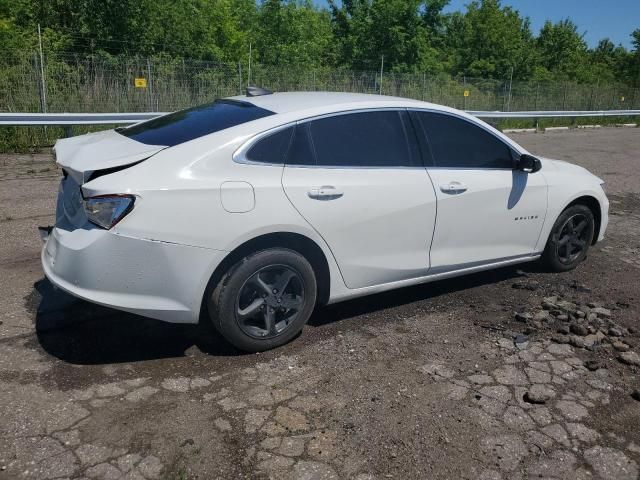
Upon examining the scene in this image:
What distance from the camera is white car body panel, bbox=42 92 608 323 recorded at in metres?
3.36

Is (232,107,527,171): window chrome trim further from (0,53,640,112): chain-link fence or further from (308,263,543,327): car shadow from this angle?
(0,53,640,112): chain-link fence

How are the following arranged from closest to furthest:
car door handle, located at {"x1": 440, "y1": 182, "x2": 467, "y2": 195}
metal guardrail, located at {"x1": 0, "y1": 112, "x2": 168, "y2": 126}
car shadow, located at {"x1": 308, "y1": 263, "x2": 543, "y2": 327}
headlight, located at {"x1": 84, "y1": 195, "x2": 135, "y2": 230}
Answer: headlight, located at {"x1": 84, "y1": 195, "x2": 135, "y2": 230} → car door handle, located at {"x1": 440, "y1": 182, "x2": 467, "y2": 195} → car shadow, located at {"x1": 308, "y1": 263, "x2": 543, "y2": 327} → metal guardrail, located at {"x1": 0, "y1": 112, "x2": 168, "y2": 126}

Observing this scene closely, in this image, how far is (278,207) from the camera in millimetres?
3668

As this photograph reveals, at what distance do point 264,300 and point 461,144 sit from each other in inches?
78.8

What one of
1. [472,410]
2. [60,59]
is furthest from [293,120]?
[60,59]

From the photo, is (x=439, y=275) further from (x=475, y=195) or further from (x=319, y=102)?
(x=319, y=102)

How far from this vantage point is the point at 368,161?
4.14 metres

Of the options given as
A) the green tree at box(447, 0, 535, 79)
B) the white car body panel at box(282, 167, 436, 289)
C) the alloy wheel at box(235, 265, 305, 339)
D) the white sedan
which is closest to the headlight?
the white sedan

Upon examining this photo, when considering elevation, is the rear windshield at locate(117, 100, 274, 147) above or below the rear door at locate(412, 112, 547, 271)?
above

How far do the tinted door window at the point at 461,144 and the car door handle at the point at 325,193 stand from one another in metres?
0.97

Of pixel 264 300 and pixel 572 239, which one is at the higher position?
pixel 572 239

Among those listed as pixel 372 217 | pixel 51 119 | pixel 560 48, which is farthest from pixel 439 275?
pixel 560 48

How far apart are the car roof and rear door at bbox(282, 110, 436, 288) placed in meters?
0.07

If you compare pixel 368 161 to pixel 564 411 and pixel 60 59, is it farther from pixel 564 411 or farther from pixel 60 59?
pixel 60 59
